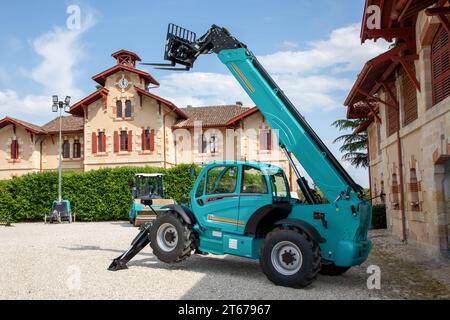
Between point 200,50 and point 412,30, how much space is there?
5763 millimetres

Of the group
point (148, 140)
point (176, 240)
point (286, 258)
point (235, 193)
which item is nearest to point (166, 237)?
point (176, 240)

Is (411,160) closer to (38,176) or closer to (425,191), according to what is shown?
(425,191)

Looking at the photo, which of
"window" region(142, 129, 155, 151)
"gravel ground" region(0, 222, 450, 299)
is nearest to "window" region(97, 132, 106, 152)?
"window" region(142, 129, 155, 151)

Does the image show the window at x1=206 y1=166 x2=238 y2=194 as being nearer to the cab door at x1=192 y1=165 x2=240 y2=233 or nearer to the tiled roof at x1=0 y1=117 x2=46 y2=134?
the cab door at x1=192 y1=165 x2=240 y2=233

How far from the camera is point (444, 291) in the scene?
716 centimetres

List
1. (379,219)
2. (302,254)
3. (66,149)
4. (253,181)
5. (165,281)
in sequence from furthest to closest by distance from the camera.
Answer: (66,149) → (379,219) → (253,181) → (165,281) → (302,254)

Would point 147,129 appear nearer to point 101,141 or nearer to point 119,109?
point 119,109

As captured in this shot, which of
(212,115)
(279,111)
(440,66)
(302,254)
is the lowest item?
(302,254)

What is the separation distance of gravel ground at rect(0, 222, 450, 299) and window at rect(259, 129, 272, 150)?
21.7 m

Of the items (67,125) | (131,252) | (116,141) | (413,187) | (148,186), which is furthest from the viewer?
(67,125)

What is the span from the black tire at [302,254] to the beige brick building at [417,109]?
4.10 m

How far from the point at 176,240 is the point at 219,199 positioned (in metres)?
1.23

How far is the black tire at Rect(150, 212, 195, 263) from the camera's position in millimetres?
8586

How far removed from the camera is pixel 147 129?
3275cm
